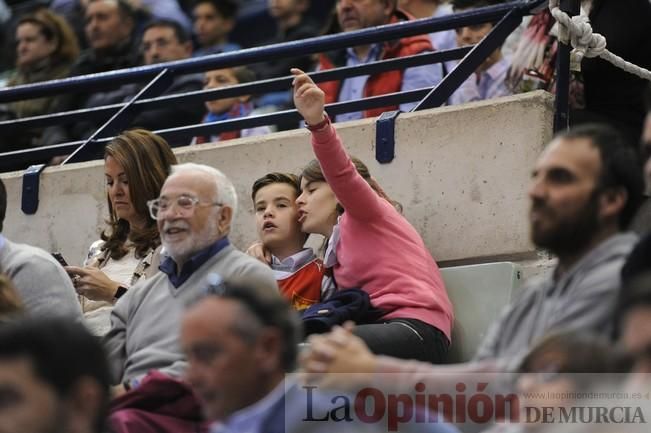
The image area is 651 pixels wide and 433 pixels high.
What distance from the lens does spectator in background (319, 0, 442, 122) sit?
8.56 metres

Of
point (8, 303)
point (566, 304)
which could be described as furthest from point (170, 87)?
point (566, 304)

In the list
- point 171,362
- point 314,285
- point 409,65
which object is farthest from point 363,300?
point 409,65

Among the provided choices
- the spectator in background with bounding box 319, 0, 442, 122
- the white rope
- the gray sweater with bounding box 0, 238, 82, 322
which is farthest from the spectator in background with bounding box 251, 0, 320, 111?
the gray sweater with bounding box 0, 238, 82, 322

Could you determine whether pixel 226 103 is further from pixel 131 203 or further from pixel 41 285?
pixel 41 285

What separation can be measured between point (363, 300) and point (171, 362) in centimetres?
85

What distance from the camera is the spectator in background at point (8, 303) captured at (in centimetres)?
539

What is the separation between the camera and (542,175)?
15.5ft

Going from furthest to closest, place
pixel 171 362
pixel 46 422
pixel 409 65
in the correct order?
pixel 409 65
pixel 171 362
pixel 46 422

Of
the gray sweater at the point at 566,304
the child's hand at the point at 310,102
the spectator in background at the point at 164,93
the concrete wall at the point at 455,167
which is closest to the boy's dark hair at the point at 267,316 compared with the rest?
the gray sweater at the point at 566,304

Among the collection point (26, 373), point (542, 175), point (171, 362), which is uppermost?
point (542, 175)

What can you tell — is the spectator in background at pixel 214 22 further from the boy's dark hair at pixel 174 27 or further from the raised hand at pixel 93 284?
the raised hand at pixel 93 284

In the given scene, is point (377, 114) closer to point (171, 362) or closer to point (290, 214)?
point (290, 214)

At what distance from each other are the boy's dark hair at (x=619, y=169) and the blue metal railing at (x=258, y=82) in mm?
2815

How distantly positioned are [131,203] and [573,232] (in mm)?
3025
